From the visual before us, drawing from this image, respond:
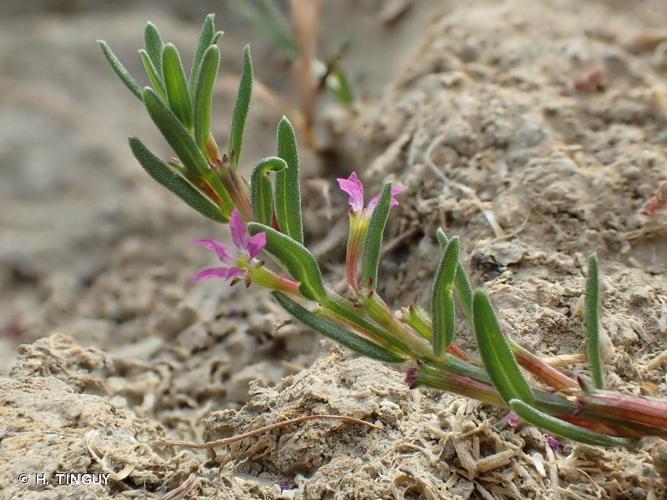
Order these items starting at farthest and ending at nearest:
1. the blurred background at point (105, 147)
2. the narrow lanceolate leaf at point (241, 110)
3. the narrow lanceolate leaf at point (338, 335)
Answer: the blurred background at point (105, 147) → the narrow lanceolate leaf at point (241, 110) → the narrow lanceolate leaf at point (338, 335)


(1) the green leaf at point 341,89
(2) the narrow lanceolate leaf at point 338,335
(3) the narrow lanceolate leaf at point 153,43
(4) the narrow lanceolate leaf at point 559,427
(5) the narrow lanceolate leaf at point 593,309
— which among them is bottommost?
(4) the narrow lanceolate leaf at point 559,427

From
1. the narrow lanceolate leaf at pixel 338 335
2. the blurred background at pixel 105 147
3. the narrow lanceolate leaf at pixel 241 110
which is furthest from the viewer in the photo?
the blurred background at pixel 105 147

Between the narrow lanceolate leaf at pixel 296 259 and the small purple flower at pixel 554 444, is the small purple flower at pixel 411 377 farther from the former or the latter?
the small purple flower at pixel 554 444

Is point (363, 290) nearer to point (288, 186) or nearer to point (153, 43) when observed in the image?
point (288, 186)

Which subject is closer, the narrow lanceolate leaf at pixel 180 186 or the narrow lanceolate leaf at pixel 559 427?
the narrow lanceolate leaf at pixel 559 427

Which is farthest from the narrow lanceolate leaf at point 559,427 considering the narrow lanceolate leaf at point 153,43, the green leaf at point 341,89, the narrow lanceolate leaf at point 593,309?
the green leaf at point 341,89

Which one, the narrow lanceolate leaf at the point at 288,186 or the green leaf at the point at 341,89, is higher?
the green leaf at the point at 341,89
